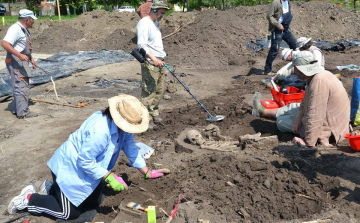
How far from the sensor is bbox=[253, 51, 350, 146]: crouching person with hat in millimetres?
4887

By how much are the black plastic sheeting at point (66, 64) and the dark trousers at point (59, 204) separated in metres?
6.08

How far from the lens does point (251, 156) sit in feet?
16.1

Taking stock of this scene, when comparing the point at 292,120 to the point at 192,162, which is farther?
the point at 292,120

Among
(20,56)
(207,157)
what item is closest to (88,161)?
(207,157)

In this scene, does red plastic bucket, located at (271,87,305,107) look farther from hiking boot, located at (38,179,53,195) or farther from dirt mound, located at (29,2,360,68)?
dirt mound, located at (29,2,360,68)

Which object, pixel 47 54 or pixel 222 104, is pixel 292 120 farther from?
pixel 47 54

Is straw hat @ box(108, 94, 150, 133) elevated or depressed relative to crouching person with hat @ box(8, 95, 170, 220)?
elevated

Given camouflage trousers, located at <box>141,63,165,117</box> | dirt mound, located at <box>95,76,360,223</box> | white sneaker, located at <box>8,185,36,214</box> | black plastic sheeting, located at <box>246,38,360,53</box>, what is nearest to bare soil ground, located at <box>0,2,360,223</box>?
dirt mound, located at <box>95,76,360,223</box>

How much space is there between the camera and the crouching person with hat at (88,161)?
348 cm

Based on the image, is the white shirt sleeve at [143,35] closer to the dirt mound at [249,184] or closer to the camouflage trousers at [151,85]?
the camouflage trousers at [151,85]

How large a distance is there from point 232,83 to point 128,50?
7.50 m

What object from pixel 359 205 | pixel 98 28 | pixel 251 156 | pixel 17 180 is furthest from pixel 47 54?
pixel 359 205

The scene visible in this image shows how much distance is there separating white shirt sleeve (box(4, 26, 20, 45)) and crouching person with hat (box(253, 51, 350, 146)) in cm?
520

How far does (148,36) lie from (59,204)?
3614 mm
